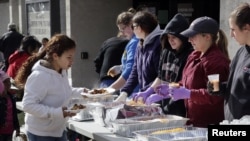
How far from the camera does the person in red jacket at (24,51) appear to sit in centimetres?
636

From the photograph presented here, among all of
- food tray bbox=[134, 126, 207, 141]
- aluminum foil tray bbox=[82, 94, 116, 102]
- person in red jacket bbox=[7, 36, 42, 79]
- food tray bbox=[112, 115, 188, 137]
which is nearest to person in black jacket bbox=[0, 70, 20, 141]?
aluminum foil tray bbox=[82, 94, 116, 102]

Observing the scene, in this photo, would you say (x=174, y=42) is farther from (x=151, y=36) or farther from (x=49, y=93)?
(x=49, y=93)

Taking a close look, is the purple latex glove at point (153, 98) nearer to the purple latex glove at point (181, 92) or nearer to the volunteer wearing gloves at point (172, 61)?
the volunteer wearing gloves at point (172, 61)

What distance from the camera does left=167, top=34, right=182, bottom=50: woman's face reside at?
384cm

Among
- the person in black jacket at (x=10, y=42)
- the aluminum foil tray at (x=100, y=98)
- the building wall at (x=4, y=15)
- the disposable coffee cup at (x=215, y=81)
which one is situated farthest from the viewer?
the building wall at (x=4, y=15)

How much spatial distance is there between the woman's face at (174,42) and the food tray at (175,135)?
0.91 m

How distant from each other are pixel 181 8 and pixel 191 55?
516cm

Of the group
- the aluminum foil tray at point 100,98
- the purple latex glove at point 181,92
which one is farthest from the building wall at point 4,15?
the purple latex glove at point 181,92

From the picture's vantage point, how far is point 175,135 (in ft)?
9.66

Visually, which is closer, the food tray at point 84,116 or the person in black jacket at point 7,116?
the food tray at point 84,116

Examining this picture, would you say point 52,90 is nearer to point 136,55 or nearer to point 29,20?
point 136,55

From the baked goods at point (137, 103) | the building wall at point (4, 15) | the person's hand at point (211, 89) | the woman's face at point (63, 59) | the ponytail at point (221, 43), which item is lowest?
the baked goods at point (137, 103)

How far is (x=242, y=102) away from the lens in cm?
297

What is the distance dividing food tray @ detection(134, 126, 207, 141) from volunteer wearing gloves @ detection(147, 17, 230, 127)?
34cm
